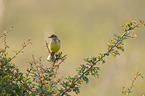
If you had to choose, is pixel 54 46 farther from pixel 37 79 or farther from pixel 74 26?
pixel 74 26

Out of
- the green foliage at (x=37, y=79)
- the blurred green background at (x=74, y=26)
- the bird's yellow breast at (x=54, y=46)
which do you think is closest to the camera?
the green foliage at (x=37, y=79)

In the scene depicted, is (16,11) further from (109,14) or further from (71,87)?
(71,87)

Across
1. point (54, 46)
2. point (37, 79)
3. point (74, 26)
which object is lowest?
point (37, 79)

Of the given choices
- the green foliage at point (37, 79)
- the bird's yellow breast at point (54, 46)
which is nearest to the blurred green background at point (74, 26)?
the bird's yellow breast at point (54, 46)

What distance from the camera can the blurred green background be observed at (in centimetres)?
990

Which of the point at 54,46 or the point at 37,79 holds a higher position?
the point at 54,46

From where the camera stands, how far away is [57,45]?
4641 mm

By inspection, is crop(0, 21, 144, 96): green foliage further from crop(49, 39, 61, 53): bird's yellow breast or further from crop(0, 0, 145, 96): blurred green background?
crop(0, 0, 145, 96): blurred green background

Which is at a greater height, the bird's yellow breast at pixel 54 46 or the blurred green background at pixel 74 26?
the blurred green background at pixel 74 26

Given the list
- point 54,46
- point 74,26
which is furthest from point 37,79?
point 74,26

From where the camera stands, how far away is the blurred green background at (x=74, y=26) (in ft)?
32.5

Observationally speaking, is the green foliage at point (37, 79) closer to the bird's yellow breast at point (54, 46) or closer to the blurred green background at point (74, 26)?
the bird's yellow breast at point (54, 46)

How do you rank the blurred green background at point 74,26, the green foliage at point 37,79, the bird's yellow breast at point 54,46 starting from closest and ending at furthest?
the green foliage at point 37,79 → the bird's yellow breast at point 54,46 → the blurred green background at point 74,26

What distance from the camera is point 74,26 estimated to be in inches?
570
